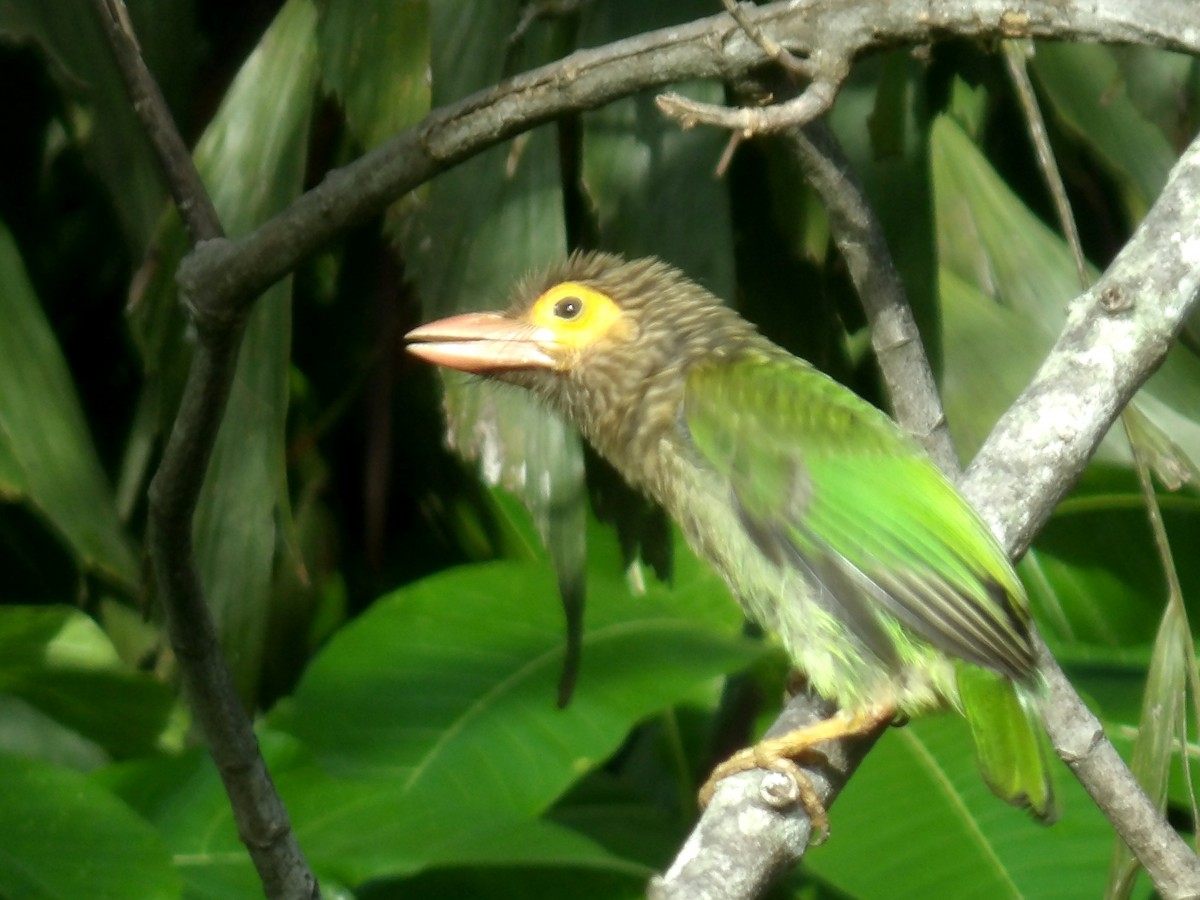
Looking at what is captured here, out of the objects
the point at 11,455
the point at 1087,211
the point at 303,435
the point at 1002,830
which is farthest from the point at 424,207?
the point at 1087,211

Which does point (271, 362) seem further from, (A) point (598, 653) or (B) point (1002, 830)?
(B) point (1002, 830)

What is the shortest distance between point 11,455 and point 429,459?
108 cm

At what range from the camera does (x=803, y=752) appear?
86.5 inches

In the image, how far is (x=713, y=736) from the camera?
364 centimetres

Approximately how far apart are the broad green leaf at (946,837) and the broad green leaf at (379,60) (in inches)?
64.3

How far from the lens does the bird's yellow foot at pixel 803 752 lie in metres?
1.98

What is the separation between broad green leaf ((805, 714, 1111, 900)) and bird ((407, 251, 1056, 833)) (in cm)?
62

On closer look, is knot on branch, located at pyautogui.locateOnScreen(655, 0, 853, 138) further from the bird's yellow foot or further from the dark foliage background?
the bird's yellow foot

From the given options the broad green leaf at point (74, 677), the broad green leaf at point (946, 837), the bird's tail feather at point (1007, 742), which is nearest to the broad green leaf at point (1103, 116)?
the broad green leaf at point (946, 837)

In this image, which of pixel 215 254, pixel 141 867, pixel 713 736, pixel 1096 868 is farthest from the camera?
pixel 713 736

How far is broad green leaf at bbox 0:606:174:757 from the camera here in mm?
2672

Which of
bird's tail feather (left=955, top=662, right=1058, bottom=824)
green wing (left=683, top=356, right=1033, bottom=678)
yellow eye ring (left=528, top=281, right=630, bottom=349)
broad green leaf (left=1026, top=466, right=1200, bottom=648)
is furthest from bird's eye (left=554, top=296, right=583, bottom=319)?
broad green leaf (left=1026, top=466, right=1200, bottom=648)

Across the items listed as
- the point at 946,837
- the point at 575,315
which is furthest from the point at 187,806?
the point at 946,837

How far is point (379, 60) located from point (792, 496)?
0.97 m
